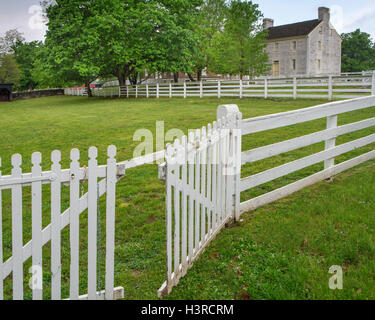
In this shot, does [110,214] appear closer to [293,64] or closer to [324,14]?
[293,64]

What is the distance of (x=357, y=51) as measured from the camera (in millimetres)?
69375

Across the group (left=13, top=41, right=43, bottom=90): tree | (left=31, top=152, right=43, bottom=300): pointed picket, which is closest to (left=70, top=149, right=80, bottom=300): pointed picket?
(left=31, top=152, right=43, bottom=300): pointed picket

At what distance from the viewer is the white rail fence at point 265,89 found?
18516mm

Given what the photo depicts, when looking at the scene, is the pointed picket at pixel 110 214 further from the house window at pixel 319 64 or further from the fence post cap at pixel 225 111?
the house window at pixel 319 64

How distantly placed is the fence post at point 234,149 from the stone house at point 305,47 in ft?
145

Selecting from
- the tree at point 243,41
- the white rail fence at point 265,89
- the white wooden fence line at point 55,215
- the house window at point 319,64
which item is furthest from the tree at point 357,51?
the white wooden fence line at point 55,215

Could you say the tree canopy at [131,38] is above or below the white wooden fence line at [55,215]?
above

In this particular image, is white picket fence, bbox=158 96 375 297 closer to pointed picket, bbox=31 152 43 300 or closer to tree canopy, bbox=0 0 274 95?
A: pointed picket, bbox=31 152 43 300

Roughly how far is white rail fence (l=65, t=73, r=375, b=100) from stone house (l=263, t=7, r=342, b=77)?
1491 centimetres

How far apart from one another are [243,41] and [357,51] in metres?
44.5

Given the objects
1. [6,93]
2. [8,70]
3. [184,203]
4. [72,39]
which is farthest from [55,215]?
[8,70]

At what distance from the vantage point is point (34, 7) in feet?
126
